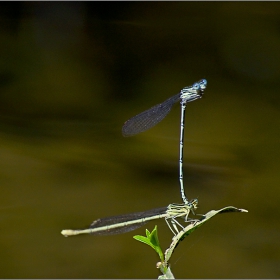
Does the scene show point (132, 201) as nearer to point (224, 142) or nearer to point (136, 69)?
point (224, 142)

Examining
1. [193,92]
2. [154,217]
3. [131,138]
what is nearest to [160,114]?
[193,92]

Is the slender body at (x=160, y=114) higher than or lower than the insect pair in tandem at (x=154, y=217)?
higher

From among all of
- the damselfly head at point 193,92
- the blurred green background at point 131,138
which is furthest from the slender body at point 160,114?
the blurred green background at point 131,138

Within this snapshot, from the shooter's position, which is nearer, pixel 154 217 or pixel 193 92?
pixel 154 217

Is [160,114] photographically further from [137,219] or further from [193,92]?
[137,219]

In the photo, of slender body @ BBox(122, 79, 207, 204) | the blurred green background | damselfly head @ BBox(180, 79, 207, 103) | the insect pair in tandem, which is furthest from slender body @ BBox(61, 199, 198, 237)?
the blurred green background

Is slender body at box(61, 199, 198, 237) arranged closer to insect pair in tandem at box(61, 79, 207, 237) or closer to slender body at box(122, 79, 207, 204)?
insect pair in tandem at box(61, 79, 207, 237)

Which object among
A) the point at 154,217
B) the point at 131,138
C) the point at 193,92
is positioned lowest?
the point at 154,217

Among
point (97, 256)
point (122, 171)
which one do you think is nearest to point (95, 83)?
point (122, 171)

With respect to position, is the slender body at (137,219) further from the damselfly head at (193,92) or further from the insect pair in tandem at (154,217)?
the damselfly head at (193,92)
